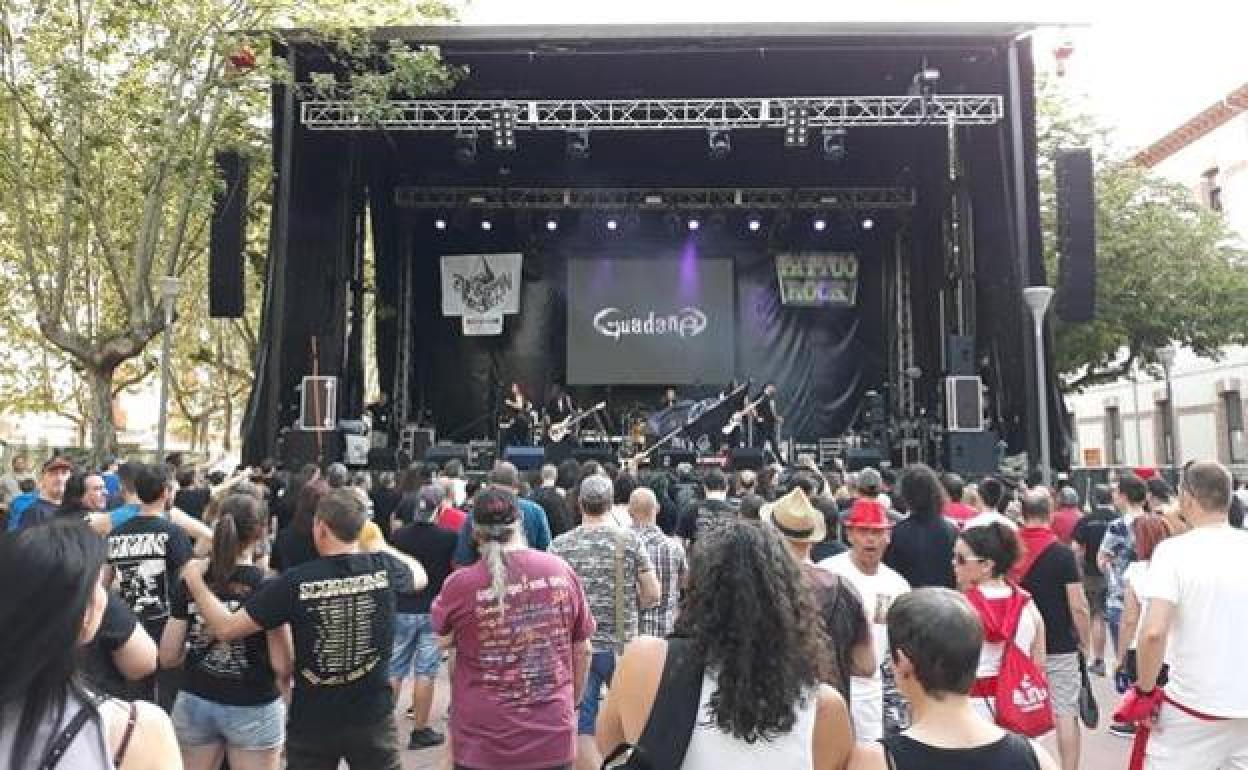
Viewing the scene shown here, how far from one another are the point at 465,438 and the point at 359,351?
351cm

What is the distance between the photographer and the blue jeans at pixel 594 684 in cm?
445

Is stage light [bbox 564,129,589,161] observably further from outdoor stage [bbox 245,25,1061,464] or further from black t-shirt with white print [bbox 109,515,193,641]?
black t-shirt with white print [bbox 109,515,193,641]

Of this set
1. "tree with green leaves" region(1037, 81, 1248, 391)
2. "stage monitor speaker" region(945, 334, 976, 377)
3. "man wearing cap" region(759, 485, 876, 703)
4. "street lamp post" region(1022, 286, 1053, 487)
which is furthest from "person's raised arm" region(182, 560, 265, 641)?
"tree with green leaves" region(1037, 81, 1248, 391)

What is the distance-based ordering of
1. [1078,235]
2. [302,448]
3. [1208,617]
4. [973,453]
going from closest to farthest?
[1208,617]
[1078,235]
[302,448]
[973,453]

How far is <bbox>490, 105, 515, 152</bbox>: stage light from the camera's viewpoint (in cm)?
1344

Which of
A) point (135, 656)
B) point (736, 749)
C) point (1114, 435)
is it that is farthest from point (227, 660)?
point (1114, 435)

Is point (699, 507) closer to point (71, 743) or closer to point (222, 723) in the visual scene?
point (222, 723)

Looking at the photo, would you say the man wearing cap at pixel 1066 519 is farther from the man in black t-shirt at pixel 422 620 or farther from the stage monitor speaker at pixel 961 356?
the stage monitor speaker at pixel 961 356

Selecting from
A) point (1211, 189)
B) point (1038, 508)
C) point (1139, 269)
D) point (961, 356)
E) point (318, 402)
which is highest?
point (1211, 189)

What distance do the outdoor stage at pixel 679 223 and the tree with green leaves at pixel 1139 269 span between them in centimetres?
422

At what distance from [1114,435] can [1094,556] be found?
27.9 metres

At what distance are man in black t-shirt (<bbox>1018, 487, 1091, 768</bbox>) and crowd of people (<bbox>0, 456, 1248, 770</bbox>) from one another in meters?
0.01

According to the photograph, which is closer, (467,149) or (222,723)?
(222,723)

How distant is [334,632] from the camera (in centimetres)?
309
